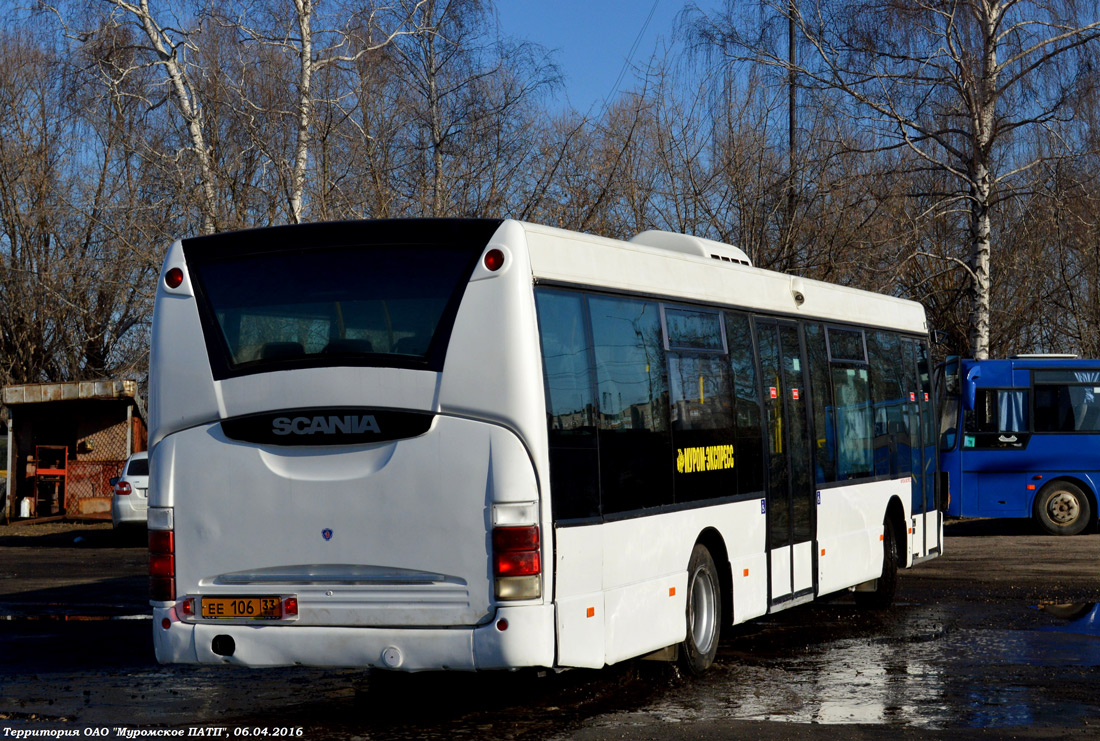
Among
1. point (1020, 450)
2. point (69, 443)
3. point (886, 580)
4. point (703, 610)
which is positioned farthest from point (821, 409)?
point (69, 443)

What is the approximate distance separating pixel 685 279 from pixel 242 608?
156 inches

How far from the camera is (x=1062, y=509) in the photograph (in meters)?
24.1

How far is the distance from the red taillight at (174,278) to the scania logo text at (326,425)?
3.55ft

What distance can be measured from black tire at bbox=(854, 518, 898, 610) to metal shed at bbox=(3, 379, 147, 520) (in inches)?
760

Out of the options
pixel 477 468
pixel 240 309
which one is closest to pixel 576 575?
pixel 477 468

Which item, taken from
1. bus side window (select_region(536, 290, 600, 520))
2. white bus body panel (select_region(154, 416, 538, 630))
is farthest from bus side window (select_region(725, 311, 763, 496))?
white bus body panel (select_region(154, 416, 538, 630))

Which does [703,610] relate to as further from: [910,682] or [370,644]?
[370,644]

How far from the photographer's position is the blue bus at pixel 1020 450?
79.1ft

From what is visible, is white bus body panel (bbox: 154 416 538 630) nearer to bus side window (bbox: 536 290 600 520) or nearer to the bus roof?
bus side window (bbox: 536 290 600 520)

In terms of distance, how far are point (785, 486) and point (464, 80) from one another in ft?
50.5

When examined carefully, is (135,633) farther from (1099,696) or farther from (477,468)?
(1099,696)

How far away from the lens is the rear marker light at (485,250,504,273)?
777 cm

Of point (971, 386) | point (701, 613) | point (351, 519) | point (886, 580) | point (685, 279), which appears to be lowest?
point (886, 580)

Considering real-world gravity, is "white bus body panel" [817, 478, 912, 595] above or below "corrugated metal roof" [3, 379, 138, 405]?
below
